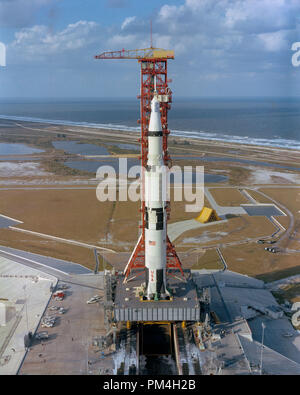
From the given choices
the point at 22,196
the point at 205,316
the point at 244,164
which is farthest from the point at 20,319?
the point at 244,164

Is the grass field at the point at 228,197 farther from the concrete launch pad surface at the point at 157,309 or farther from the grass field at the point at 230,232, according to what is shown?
the concrete launch pad surface at the point at 157,309

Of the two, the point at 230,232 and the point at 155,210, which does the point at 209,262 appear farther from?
the point at 155,210

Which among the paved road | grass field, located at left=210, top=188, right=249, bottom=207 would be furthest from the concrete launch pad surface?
grass field, located at left=210, top=188, right=249, bottom=207

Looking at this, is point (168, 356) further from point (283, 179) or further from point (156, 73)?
point (283, 179)

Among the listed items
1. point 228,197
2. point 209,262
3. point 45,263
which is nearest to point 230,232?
point 209,262

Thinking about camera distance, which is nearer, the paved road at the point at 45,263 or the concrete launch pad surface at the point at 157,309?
the concrete launch pad surface at the point at 157,309
